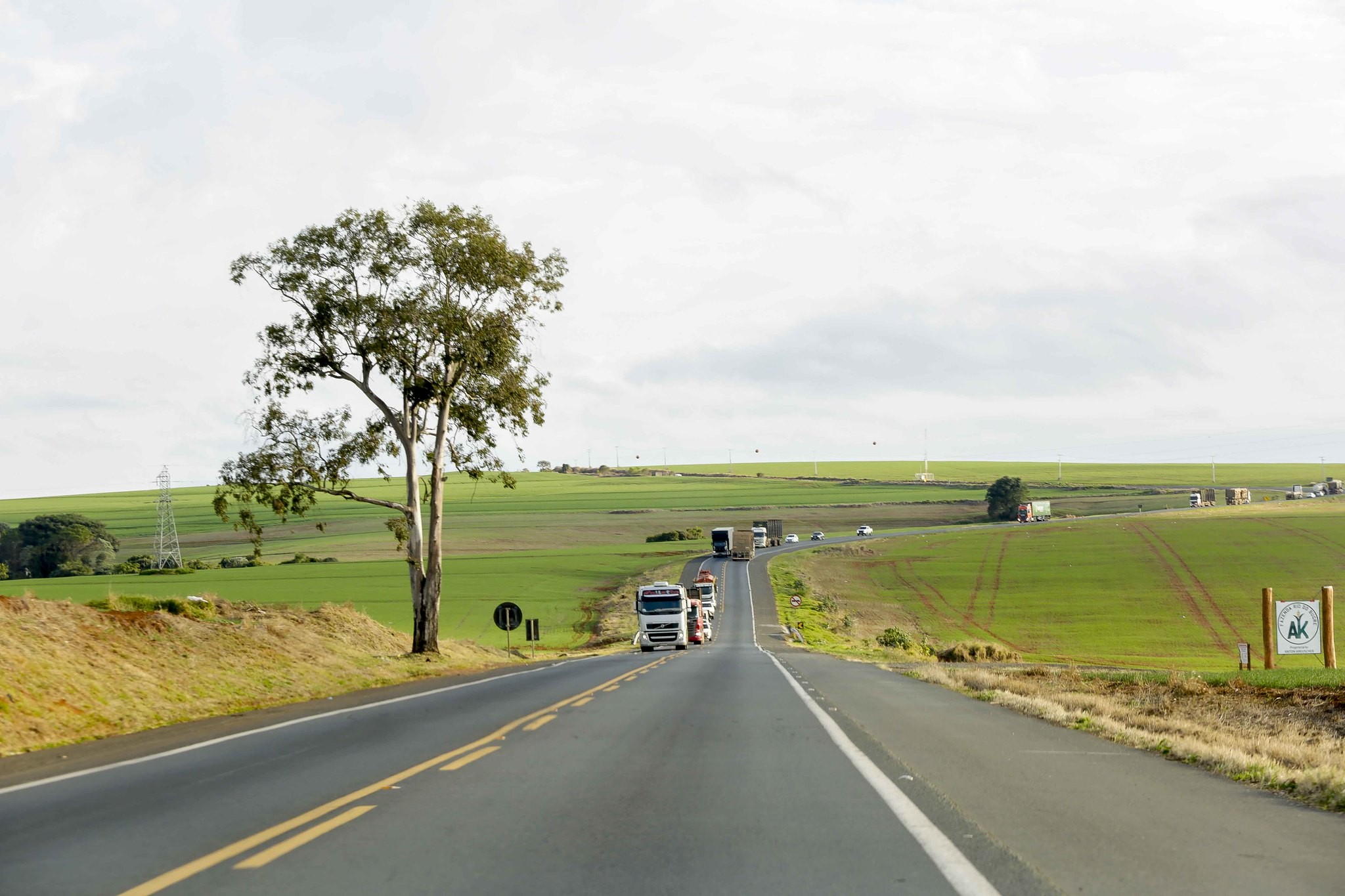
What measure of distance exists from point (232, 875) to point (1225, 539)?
404 feet

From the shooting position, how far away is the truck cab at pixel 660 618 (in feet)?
174

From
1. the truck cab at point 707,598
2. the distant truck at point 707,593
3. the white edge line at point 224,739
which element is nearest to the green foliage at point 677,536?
the distant truck at point 707,593

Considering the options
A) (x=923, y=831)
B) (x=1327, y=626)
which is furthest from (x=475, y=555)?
(x=923, y=831)

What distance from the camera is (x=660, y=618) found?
5309 centimetres

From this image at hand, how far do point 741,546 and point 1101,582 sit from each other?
133ft

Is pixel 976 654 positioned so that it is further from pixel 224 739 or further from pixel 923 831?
pixel 923 831

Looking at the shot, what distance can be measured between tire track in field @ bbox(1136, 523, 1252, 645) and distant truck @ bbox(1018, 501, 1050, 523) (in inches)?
1214

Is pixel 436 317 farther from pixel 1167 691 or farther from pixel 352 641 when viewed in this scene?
pixel 1167 691

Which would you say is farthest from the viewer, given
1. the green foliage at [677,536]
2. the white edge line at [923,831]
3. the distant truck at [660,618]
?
the green foliage at [677,536]

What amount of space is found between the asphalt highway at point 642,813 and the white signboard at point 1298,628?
2045 centimetres

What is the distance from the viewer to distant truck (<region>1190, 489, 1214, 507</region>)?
174125 mm

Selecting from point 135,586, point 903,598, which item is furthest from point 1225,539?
point 135,586

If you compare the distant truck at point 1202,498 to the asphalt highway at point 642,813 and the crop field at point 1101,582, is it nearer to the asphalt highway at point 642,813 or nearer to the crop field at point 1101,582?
the crop field at point 1101,582

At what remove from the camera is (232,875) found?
21.6 ft
